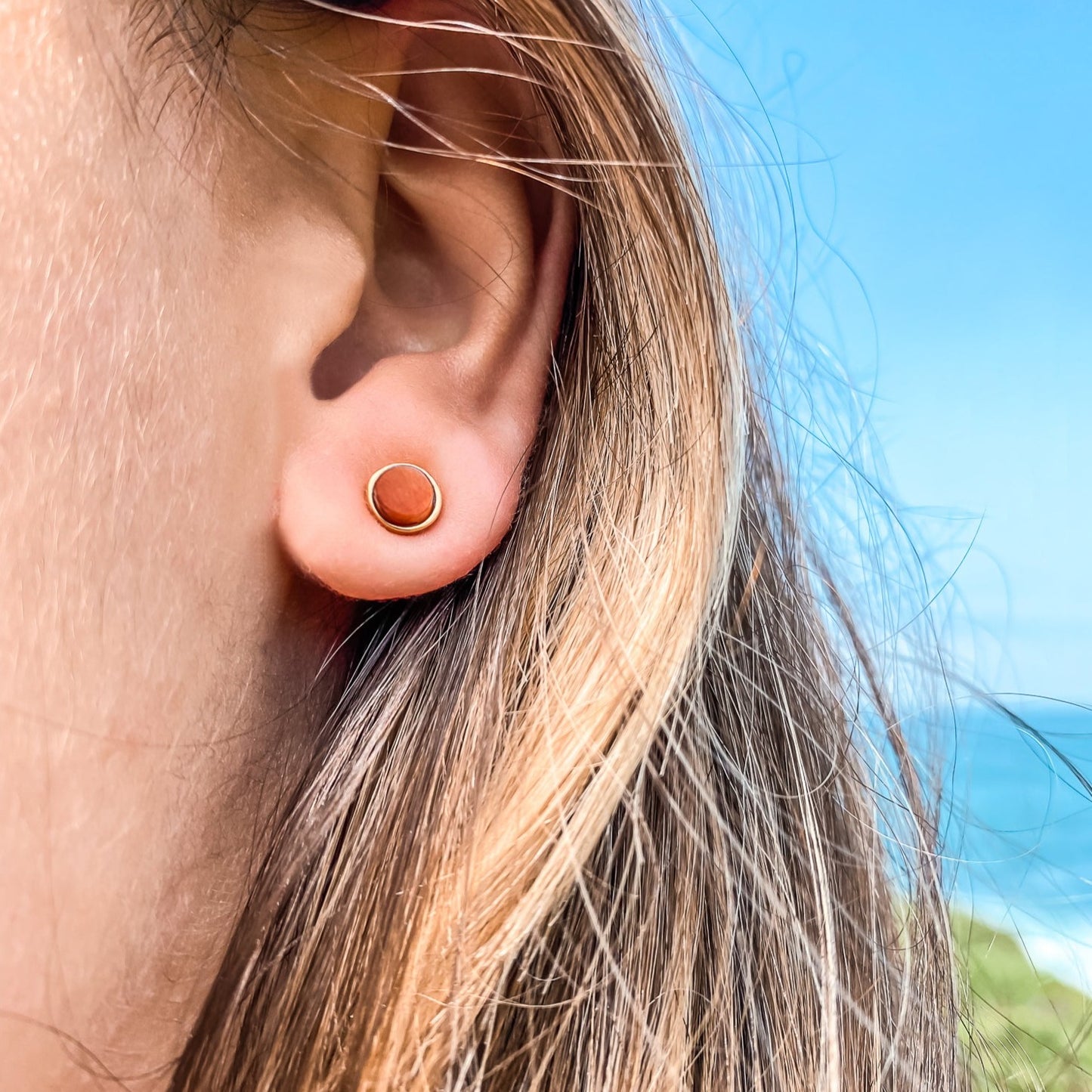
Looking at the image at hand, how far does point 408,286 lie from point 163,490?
153 millimetres

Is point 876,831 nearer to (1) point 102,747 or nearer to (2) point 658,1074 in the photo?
(2) point 658,1074

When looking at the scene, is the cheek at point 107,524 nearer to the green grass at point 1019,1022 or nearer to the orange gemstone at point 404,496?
the orange gemstone at point 404,496

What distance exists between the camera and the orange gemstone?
15.9 inches

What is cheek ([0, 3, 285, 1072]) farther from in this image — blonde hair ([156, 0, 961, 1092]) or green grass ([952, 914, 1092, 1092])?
green grass ([952, 914, 1092, 1092])

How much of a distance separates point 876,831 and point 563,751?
0.72ft

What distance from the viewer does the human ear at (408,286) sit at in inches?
16.1

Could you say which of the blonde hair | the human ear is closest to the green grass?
the blonde hair

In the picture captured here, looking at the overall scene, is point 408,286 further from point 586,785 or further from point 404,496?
point 586,785

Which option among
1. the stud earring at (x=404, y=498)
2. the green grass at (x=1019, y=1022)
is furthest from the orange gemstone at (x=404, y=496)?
the green grass at (x=1019, y=1022)

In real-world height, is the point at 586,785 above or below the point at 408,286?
below

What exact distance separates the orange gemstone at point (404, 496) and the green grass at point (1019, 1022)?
48cm

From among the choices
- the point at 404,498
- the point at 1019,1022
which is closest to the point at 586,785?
the point at 404,498

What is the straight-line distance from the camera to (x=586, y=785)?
0.41m

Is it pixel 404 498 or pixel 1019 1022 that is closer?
pixel 404 498
